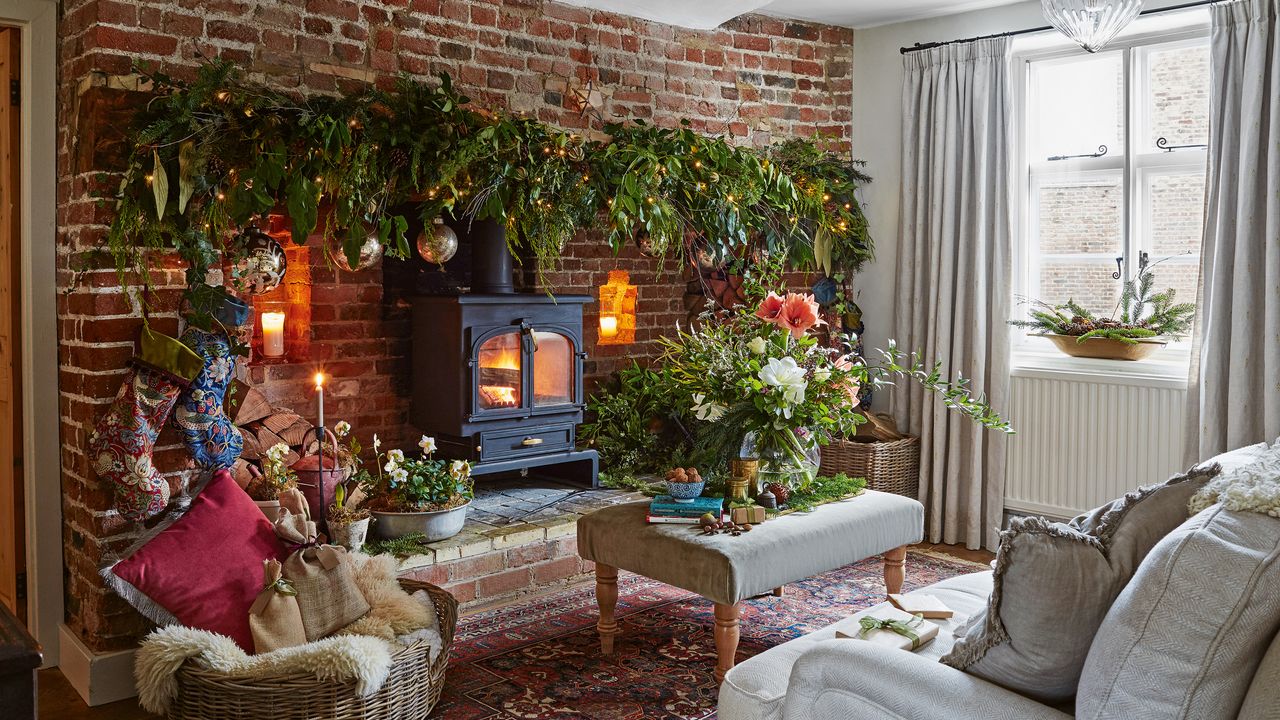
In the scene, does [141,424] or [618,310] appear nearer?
[141,424]

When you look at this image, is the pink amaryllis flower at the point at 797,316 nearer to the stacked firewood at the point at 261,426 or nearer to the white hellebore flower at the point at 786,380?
the white hellebore flower at the point at 786,380

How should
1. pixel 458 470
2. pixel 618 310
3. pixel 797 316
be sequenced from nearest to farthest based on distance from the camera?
pixel 797 316 < pixel 458 470 < pixel 618 310

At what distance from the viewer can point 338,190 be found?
3.36 metres

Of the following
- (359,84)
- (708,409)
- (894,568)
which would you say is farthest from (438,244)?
(894,568)

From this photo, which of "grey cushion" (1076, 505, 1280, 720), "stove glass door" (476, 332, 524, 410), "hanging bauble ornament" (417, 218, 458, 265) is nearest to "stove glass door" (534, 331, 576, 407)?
"stove glass door" (476, 332, 524, 410)

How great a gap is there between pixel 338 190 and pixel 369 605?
134 cm

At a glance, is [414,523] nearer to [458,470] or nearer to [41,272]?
[458,470]

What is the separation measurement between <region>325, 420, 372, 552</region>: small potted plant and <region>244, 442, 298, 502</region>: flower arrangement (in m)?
0.16

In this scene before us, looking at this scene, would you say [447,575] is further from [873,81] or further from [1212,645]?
[873,81]

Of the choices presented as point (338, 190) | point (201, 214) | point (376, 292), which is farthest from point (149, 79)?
point (376, 292)

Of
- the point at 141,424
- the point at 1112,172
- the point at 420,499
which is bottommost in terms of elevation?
the point at 420,499

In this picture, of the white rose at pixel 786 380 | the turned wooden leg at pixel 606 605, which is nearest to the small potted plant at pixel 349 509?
the turned wooden leg at pixel 606 605

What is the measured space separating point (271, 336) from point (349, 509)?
80 centimetres

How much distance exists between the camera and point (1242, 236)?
3.93m
